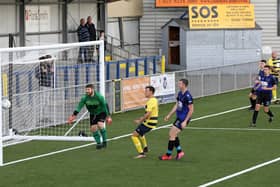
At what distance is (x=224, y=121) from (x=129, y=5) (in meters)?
20.5

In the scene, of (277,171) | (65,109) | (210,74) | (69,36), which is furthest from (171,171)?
(69,36)

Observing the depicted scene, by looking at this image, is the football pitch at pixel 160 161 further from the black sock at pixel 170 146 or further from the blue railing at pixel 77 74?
the blue railing at pixel 77 74

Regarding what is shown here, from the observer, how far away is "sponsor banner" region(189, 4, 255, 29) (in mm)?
50156

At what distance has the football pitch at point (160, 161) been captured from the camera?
20.4m

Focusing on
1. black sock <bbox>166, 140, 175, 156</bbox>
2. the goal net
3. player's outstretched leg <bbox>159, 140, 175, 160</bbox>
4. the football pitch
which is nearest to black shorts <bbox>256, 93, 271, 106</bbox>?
the football pitch

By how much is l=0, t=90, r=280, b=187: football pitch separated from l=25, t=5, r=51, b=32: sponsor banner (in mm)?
11342

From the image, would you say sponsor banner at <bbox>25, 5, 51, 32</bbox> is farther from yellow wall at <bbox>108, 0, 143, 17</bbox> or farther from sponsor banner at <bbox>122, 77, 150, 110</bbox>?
sponsor banner at <bbox>122, 77, 150, 110</bbox>

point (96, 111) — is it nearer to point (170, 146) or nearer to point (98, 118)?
point (98, 118)

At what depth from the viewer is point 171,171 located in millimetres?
21453

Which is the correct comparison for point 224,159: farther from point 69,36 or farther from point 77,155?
point 69,36

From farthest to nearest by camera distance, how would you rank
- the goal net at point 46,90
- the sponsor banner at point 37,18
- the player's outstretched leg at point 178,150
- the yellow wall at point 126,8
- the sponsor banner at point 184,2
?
the sponsor banner at point 184,2 → the yellow wall at point 126,8 → the sponsor banner at point 37,18 → the goal net at point 46,90 → the player's outstretched leg at point 178,150

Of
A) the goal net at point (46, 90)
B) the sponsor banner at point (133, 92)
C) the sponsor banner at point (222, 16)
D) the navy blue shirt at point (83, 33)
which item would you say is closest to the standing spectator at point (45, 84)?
the goal net at point (46, 90)

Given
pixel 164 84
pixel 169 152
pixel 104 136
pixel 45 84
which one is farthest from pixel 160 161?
pixel 164 84

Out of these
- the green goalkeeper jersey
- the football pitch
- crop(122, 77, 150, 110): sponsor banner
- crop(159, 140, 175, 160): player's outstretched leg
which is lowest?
the football pitch
